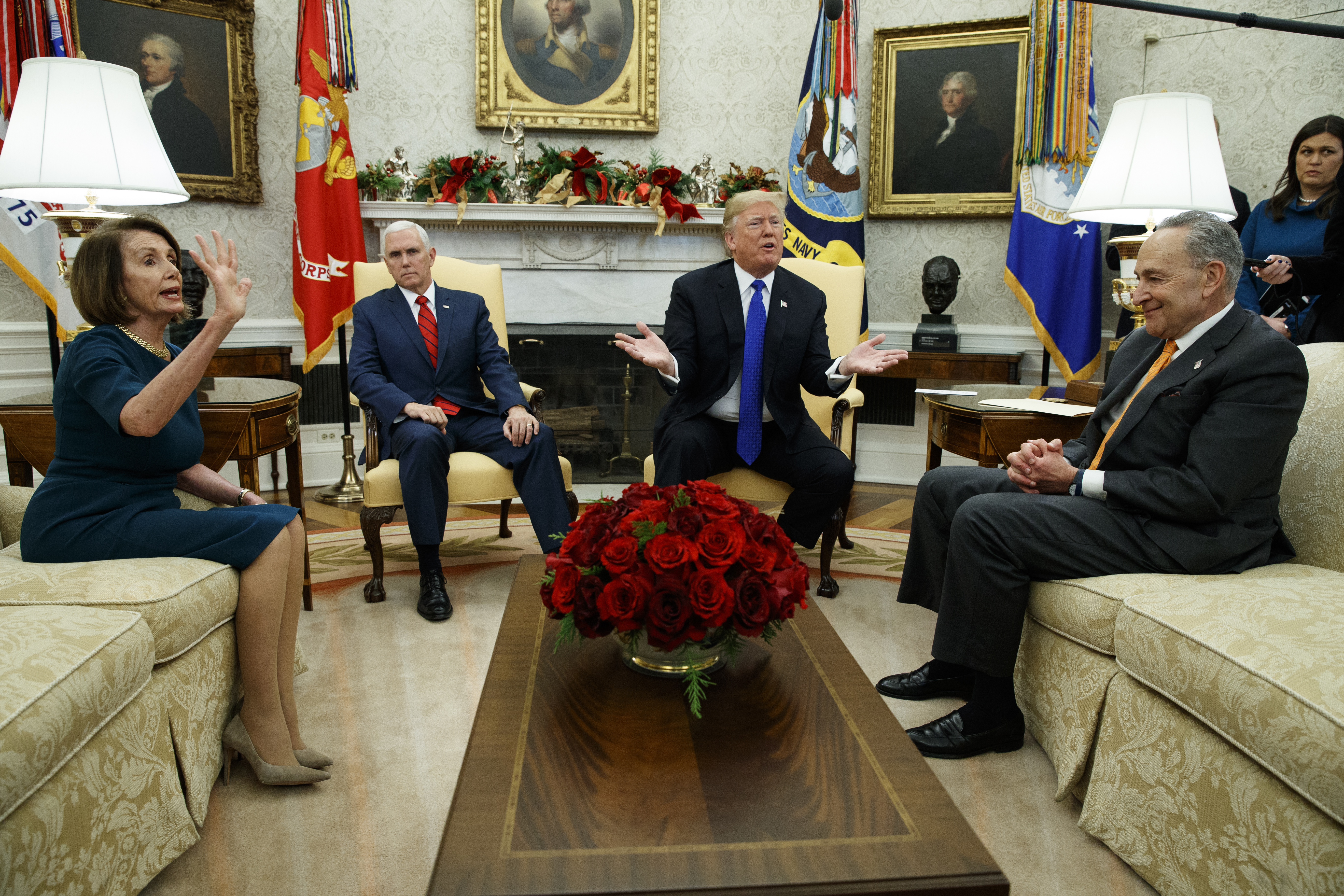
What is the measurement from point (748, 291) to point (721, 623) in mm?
2014

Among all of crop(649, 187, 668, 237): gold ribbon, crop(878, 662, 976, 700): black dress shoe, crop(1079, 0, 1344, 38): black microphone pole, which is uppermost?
crop(649, 187, 668, 237): gold ribbon

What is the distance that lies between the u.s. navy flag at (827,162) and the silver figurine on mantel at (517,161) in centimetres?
143

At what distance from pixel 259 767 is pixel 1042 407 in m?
2.42

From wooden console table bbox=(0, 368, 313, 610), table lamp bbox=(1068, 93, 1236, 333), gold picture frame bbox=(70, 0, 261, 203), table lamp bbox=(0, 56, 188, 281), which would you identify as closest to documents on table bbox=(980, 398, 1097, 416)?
table lamp bbox=(1068, 93, 1236, 333)

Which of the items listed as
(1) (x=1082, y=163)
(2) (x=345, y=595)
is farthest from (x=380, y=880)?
(1) (x=1082, y=163)

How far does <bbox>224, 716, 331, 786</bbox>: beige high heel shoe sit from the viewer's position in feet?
6.05

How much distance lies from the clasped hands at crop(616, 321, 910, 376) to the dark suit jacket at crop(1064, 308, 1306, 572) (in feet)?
2.51

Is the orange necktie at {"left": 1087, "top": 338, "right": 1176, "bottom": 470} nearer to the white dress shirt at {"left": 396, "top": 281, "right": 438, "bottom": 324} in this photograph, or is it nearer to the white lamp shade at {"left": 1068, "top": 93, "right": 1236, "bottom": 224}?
the white lamp shade at {"left": 1068, "top": 93, "right": 1236, "bottom": 224}

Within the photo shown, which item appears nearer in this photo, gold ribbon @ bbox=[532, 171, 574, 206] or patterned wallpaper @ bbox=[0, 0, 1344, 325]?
patterned wallpaper @ bbox=[0, 0, 1344, 325]

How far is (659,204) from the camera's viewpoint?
453 cm

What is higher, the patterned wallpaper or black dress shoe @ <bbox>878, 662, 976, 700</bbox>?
the patterned wallpaper

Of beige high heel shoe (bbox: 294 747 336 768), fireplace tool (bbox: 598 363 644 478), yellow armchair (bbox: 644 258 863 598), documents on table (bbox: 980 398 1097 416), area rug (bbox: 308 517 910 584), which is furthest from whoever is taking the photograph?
fireplace tool (bbox: 598 363 644 478)

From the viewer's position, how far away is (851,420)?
3555mm

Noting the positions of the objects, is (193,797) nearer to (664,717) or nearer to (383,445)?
(664,717)
